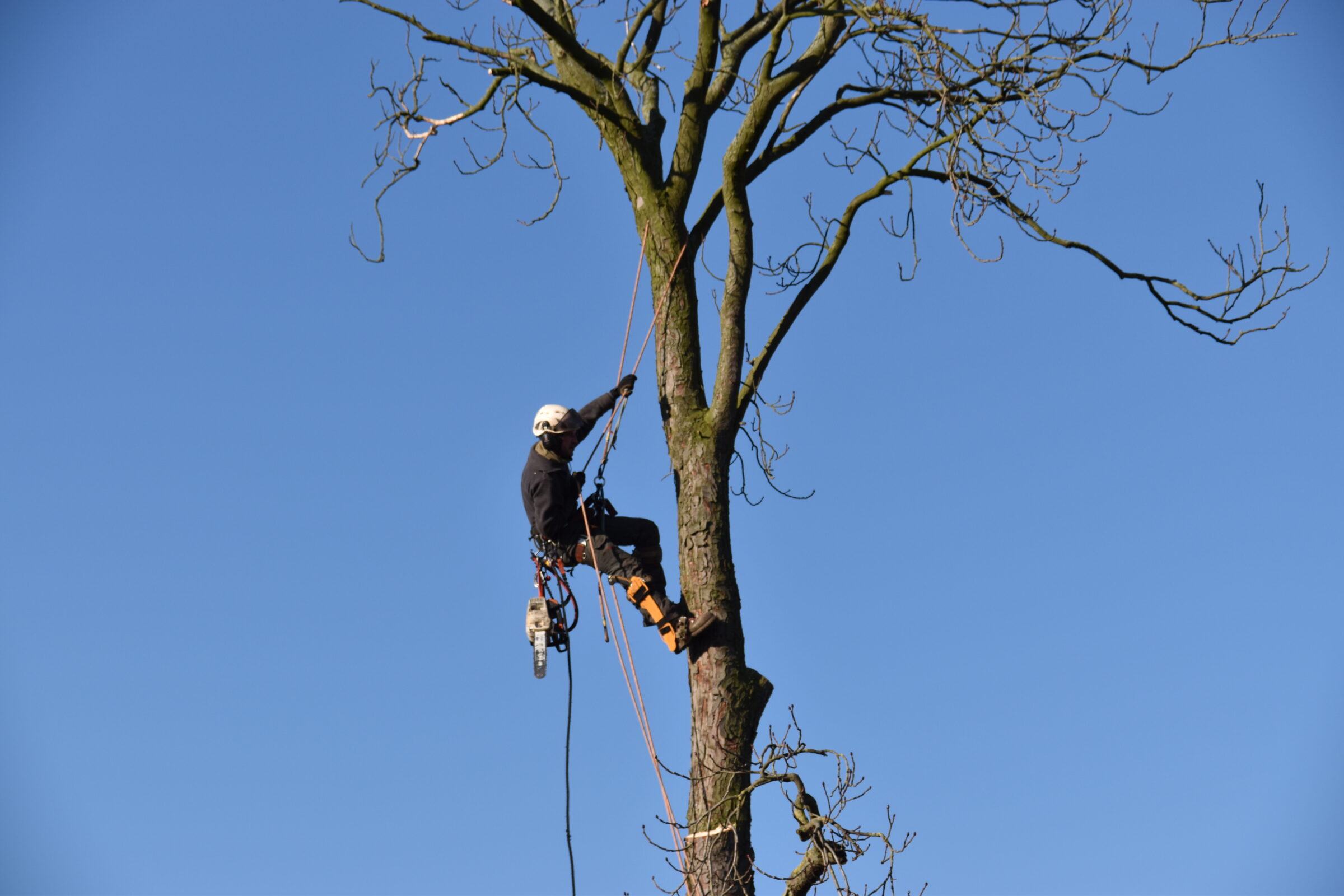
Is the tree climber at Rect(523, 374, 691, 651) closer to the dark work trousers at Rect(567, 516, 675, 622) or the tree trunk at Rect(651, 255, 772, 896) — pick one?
the dark work trousers at Rect(567, 516, 675, 622)

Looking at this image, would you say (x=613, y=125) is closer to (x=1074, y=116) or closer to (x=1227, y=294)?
(x=1074, y=116)

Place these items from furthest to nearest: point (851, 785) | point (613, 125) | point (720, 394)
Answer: point (613, 125) < point (720, 394) < point (851, 785)

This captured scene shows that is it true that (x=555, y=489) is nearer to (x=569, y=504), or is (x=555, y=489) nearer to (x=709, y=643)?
(x=569, y=504)

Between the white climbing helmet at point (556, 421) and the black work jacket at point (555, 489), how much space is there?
30 mm

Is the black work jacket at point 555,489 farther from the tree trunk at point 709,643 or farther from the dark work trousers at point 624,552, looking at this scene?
the tree trunk at point 709,643

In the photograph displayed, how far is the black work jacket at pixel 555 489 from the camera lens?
5.75 meters

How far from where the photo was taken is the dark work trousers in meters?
5.50

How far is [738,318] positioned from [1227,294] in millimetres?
2075

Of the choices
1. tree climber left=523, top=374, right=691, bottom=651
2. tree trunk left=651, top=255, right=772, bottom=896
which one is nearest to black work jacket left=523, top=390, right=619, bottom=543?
tree climber left=523, top=374, right=691, bottom=651

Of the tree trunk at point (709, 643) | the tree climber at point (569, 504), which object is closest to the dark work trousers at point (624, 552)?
the tree climber at point (569, 504)

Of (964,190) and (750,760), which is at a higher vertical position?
(964,190)

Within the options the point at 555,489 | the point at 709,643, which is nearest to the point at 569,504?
the point at 555,489

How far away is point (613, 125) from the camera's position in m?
5.82

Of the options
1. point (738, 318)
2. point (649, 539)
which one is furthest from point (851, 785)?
point (738, 318)
